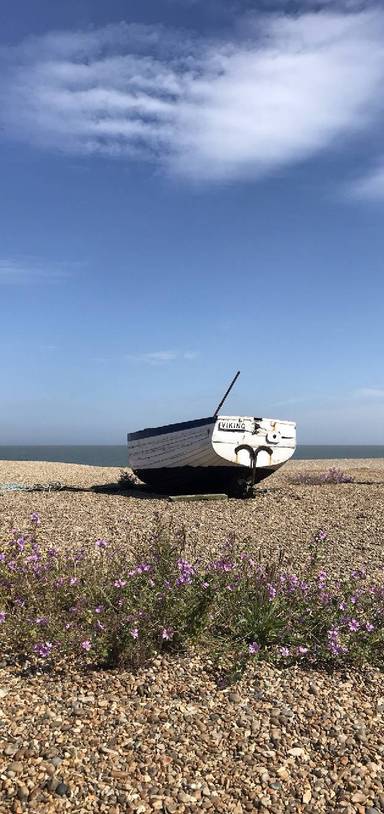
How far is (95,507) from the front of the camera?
39.4 feet

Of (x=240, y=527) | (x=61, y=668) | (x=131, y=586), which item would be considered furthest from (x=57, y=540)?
(x=61, y=668)

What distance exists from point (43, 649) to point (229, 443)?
9.42 m

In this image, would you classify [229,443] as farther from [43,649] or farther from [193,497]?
[43,649]

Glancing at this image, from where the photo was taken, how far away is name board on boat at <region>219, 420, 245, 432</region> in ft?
43.6

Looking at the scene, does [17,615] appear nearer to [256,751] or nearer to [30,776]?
[30,776]

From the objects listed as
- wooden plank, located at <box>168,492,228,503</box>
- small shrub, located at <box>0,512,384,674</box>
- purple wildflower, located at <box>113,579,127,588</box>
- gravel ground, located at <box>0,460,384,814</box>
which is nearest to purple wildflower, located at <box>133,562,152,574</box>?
small shrub, located at <box>0,512,384,674</box>

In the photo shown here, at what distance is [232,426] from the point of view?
43.9 ft

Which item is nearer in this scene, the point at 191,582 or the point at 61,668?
the point at 61,668

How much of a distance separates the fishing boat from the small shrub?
297 inches

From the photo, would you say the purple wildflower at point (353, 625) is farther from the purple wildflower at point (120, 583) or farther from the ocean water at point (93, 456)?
the ocean water at point (93, 456)

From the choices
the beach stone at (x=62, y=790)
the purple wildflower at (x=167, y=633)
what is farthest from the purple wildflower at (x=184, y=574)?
the beach stone at (x=62, y=790)

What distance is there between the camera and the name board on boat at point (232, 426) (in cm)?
1328

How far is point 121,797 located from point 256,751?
0.82 meters

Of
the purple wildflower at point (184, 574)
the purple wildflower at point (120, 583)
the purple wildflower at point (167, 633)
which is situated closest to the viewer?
→ the purple wildflower at point (167, 633)
